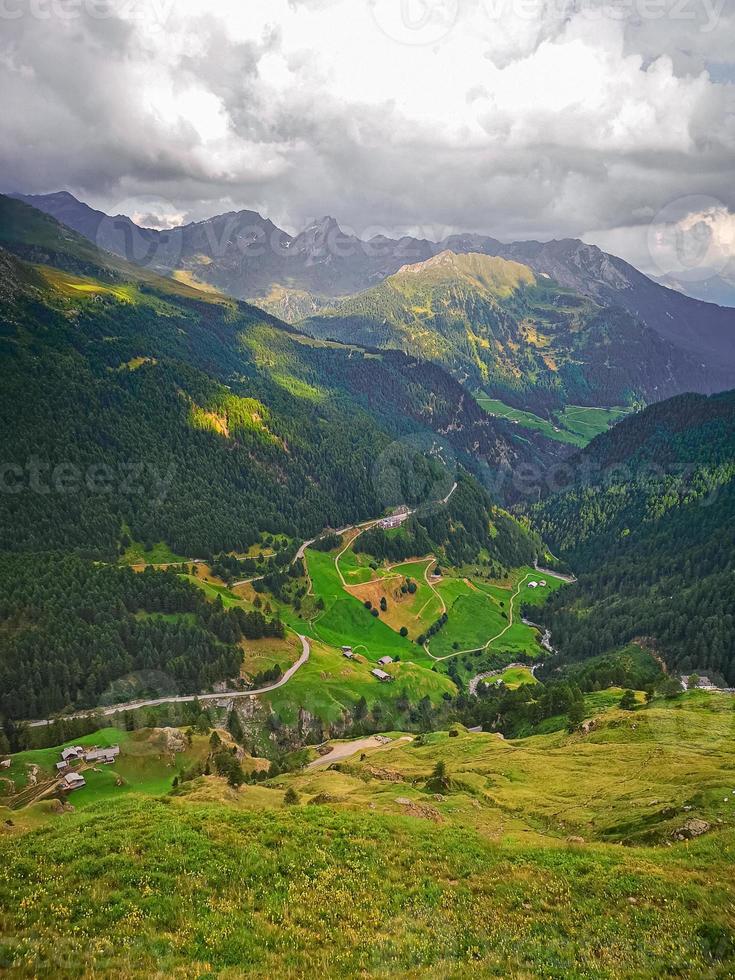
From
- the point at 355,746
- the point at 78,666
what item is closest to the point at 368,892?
the point at 355,746

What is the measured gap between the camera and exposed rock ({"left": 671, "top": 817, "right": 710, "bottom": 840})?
158ft

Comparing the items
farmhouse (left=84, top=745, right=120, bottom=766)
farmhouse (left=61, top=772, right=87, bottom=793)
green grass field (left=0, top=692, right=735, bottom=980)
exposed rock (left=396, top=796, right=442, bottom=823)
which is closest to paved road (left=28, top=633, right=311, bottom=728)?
farmhouse (left=84, top=745, right=120, bottom=766)

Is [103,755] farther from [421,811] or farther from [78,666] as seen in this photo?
[421,811]

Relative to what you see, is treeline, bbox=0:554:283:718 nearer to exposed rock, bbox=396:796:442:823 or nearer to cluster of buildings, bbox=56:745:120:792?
cluster of buildings, bbox=56:745:120:792

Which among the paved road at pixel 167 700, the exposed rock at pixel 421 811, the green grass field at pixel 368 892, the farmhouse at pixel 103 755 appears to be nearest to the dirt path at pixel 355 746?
the paved road at pixel 167 700

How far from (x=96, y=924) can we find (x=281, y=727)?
15500 centimetres

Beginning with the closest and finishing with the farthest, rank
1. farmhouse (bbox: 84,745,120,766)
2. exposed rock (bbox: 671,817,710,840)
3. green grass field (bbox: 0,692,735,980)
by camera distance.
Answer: green grass field (bbox: 0,692,735,980)
exposed rock (bbox: 671,817,710,840)
farmhouse (bbox: 84,745,120,766)

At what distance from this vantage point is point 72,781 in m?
115

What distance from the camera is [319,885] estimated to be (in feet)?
126

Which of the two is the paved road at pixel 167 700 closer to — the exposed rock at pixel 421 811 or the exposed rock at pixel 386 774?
the exposed rock at pixel 386 774

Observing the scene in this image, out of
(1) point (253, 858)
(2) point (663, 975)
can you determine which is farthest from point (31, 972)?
(2) point (663, 975)

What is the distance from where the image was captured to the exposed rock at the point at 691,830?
4819 cm

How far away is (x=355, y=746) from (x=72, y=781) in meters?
68.3

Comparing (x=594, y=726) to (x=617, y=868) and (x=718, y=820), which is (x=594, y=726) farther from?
(x=617, y=868)
